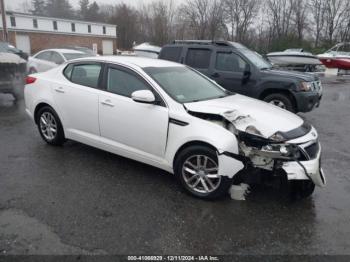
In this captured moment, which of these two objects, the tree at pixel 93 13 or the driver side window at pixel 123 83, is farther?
the tree at pixel 93 13

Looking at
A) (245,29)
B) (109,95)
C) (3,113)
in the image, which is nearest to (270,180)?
(109,95)

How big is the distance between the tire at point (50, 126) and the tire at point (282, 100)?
494cm

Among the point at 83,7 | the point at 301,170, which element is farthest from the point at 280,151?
the point at 83,7

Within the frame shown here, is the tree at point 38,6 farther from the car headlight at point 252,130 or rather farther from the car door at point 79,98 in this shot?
the car headlight at point 252,130

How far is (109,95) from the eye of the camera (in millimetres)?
4328

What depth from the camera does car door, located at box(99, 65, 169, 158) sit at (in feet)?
12.6

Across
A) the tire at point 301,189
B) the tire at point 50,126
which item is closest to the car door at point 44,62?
the tire at point 50,126

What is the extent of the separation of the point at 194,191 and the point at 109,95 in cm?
182

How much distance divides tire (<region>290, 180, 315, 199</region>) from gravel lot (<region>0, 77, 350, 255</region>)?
12 centimetres

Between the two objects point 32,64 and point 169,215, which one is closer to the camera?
point 169,215

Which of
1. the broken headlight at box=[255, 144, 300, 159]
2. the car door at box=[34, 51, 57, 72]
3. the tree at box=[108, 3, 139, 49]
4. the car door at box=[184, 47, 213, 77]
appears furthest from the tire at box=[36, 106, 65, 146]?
the tree at box=[108, 3, 139, 49]

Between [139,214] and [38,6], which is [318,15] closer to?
[139,214]

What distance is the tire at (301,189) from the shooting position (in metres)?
3.60

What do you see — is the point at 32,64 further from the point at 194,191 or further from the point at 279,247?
the point at 279,247
